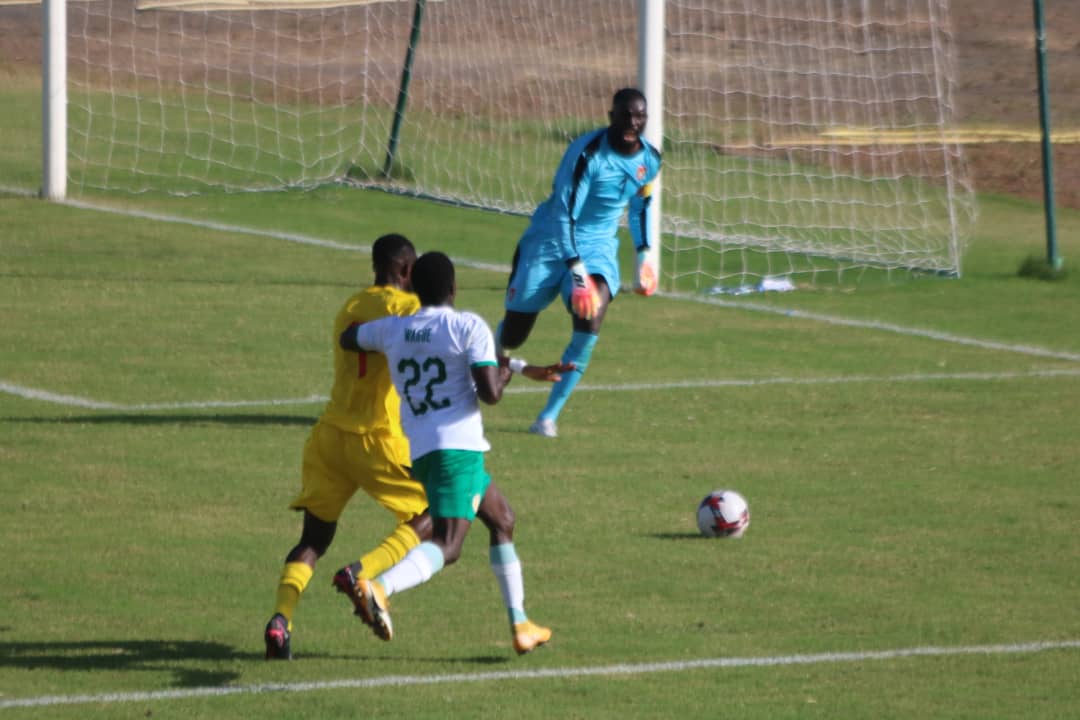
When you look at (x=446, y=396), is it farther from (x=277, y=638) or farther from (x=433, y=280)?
(x=277, y=638)

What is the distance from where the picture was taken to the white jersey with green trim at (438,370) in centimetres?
762

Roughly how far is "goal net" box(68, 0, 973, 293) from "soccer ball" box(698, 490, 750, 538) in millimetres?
8881

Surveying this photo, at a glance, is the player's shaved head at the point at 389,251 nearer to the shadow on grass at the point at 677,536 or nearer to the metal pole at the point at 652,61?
the shadow on grass at the point at 677,536

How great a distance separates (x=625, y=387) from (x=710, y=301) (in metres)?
4.24

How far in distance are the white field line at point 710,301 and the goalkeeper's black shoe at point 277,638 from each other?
31.0 feet

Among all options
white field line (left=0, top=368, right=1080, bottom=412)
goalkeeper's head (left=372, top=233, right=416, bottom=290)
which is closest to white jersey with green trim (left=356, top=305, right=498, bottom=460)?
goalkeeper's head (left=372, top=233, right=416, bottom=290)

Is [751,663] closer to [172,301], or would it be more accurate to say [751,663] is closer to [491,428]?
[491,428]

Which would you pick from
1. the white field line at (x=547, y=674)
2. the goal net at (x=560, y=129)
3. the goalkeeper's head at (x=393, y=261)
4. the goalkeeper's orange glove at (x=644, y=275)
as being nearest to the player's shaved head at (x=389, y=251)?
the goalkeeper's head at (x=393, y=261)

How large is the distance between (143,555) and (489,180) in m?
15.7

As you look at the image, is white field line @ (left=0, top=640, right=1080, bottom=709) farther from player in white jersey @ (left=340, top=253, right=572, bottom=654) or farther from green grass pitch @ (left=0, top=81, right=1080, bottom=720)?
player in white jersey @ (left=340, top=253, right=572, bottom=654)

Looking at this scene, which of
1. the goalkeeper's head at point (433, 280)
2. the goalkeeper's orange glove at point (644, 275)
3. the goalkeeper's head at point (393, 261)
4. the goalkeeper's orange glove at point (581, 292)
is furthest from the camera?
the goalkeeper's orange glove at point (644, 275)

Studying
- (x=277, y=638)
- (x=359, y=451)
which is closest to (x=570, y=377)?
(x=359, y=451)

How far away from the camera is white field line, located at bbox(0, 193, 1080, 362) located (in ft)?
53.2

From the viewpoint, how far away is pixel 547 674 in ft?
25.2
